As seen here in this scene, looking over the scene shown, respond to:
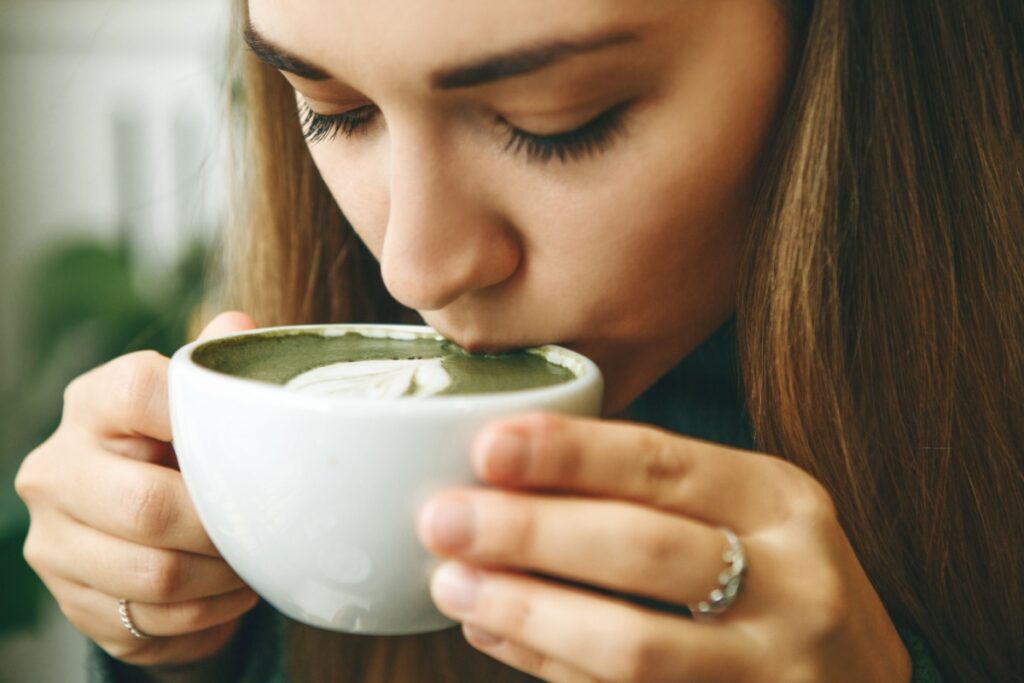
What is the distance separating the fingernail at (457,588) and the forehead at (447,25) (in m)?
0.34

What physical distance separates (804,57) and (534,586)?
48 centimetres

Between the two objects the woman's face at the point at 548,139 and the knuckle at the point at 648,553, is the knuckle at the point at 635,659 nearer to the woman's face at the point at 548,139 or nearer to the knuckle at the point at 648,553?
the knuckle at the point at 648,553

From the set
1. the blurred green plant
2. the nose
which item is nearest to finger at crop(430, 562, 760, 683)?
the nose

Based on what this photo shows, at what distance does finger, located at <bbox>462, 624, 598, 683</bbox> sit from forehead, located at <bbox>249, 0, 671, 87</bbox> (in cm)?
38

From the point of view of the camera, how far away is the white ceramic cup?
516mm

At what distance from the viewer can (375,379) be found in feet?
2.17

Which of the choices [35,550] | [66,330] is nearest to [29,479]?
[35,550]

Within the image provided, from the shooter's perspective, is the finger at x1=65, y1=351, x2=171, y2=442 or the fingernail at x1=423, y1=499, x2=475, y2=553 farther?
the finger at x1=65, y1=351, x2=171, y2=442

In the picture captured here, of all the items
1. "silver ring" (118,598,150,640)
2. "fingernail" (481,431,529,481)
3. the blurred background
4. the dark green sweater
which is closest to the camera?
"fingernail" (481,431,529,481)

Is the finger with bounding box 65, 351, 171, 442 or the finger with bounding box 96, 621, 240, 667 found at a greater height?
the finger with bounding box 65, 351, 171, 442

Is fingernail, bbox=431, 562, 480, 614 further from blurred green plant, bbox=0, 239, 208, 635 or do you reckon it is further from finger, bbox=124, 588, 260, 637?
blurred green plant, bbox=0, 239, 208, 635

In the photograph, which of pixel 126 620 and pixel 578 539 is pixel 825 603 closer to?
pixel 578 539

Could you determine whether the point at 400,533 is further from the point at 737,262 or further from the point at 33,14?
the point at 33,14

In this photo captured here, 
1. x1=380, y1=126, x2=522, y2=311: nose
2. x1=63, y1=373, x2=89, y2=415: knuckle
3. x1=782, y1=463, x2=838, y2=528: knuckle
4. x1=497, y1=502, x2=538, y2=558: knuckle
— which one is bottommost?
x1=63, y1=373, x2=89, y2=415: knuckle
